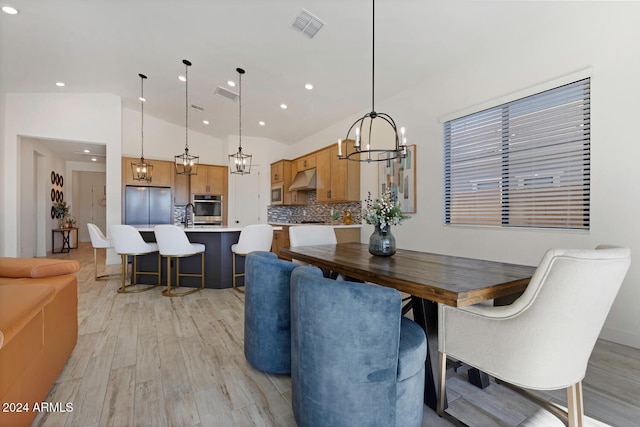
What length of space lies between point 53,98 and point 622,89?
8.10 metres

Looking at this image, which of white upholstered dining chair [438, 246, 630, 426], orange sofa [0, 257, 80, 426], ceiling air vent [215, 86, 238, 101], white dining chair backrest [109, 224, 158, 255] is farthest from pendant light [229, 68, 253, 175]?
white upholstered dining chair [438, 246, 630, 426]

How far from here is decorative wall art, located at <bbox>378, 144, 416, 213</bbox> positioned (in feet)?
13.1

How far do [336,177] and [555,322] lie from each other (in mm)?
4146

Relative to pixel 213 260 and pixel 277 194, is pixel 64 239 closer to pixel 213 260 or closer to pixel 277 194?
pixel 277 194

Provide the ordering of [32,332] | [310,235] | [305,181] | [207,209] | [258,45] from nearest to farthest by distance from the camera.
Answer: [32,332]
[310,235]
[258,45]
[305,181]
[207,209]

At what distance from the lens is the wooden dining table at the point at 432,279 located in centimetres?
129

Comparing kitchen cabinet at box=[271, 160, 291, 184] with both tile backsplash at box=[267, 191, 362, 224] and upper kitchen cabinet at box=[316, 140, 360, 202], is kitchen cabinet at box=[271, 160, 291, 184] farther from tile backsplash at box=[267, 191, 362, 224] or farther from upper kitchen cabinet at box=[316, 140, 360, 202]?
upper kitchen cabinet at box=[316, 140, 360, 202]

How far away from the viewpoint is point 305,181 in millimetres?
5852

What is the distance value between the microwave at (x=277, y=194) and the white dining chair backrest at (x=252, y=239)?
2921 mm

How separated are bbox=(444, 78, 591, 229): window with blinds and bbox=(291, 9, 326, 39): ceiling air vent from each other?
1919mm

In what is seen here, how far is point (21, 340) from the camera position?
1.26 m

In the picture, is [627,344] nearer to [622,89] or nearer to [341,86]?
[622,89]

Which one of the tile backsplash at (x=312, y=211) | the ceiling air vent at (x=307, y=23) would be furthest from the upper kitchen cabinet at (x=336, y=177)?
the ceiling air vent at (x=307, y=23)

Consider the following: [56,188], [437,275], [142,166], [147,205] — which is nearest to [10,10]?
[142,166]
